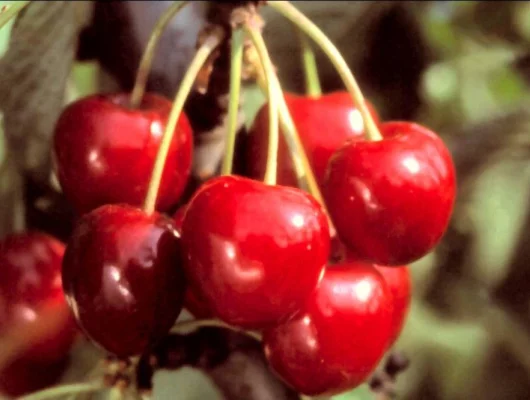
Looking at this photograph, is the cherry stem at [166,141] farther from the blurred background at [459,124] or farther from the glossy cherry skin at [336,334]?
the blurred background at [459,124]

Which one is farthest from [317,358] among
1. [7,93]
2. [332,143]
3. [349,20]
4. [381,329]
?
[349,20]

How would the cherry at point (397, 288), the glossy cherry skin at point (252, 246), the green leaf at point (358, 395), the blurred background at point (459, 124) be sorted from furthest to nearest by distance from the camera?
the blurred background at point (459, 124), the green leaf at point (358, 395), the cherry at point (397, 288), the glossy cherry skin at point (252, 246)

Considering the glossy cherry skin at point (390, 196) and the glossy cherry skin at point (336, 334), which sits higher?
the glossy cherry skin at point (390, 196)

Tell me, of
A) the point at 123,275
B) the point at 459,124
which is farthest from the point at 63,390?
the point at 459,124

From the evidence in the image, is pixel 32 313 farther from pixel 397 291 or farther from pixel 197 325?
pixel 397 291

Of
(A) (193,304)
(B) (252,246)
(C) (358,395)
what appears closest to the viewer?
(B) (252,246)

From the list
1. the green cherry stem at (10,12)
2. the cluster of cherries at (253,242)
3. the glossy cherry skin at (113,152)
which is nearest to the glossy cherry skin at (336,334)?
the cluster of cherries at (253,242)
